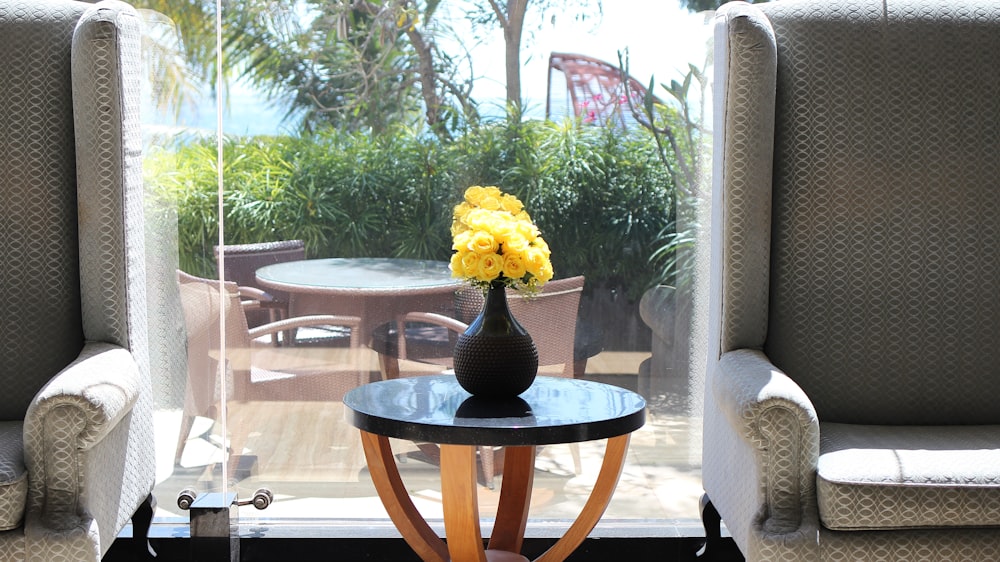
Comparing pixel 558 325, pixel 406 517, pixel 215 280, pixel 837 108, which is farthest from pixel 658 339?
pixel 215 280

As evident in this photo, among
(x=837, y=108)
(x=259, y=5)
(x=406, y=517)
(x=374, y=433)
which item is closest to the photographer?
(x=374, y=433)

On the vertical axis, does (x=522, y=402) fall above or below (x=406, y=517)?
above

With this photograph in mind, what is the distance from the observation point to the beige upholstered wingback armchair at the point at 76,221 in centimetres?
237

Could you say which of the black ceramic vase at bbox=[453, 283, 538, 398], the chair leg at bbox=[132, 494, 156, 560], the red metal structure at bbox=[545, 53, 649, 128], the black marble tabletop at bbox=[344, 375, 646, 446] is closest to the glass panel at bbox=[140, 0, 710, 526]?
the red metal structure at bbox=[545, 53, 649, 128]

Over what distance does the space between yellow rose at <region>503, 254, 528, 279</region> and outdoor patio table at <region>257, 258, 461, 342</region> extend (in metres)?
0.71

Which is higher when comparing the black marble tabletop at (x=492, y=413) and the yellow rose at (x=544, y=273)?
the yellow rose at (x=544, y=273)

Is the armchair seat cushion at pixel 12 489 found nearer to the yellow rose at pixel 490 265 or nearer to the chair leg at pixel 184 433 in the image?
the chair leg at pixel 184 433

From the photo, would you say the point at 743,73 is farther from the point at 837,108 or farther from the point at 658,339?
the point at 658,339

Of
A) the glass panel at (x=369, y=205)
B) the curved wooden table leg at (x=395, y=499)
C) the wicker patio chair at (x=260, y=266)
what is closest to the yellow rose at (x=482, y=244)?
the curved wooden table leg at (x=395, y=499)

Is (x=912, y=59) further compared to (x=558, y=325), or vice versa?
(x=558, y=325)

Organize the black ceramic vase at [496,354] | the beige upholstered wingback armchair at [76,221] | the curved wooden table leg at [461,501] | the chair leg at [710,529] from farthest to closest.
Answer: the chair leg at [710,529] → the beige upholstered wingback armchair at [76,221] → the black ceramic vase at [496,354] → the curved wooden table leg at [461,501]

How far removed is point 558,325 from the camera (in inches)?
112

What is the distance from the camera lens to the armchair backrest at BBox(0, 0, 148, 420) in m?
2.39

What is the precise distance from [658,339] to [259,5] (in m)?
1.35
